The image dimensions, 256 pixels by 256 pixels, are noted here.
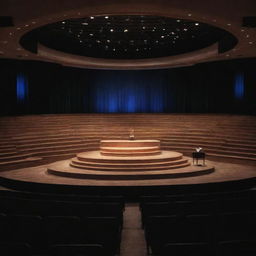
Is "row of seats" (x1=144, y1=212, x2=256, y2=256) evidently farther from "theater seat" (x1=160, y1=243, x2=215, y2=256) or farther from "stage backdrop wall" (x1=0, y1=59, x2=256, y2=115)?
"stage backdrop wall" (x1=0, y1=59, x2=256, y2=115)

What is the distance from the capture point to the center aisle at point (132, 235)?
4992mm

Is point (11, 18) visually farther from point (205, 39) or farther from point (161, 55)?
point (161, 55)

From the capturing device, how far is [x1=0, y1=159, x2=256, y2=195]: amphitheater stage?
27.4 ft

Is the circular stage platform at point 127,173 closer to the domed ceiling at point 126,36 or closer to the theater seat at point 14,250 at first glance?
the domed ceiling at point 126,36

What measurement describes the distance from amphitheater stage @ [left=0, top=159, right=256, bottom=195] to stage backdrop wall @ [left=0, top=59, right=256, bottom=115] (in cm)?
932

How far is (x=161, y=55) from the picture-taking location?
2020cm

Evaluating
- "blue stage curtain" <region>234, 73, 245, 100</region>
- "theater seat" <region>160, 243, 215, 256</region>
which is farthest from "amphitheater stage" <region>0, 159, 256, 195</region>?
"blue stage curtain" <region>234, 73, 245, 100</region>

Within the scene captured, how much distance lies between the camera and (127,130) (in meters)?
16.4

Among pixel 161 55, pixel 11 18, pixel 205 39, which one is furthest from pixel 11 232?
pixel 161 55

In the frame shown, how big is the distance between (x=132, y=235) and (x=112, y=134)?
33.2ft

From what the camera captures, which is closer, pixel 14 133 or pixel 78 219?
pixel 78 219

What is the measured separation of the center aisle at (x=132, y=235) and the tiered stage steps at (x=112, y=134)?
5.41 meters

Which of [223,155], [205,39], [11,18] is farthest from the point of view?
[205,39]

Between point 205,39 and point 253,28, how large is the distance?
618 cm
